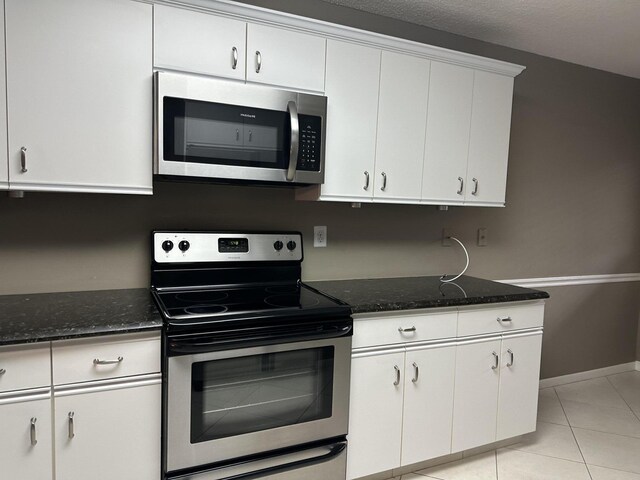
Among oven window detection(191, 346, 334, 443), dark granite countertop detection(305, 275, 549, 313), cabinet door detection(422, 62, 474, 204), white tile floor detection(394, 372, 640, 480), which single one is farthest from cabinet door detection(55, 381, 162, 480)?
cabinet door detection(422, 62, 474, 204)

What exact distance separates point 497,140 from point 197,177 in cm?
176

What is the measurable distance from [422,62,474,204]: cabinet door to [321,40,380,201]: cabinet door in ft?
1.18

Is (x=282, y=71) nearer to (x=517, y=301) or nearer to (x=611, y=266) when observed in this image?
(x=517, y=301)

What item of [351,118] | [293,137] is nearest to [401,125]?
[351,118]

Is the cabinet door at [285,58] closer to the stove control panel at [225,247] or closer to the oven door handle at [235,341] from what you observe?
the stove control panel at [225,247]

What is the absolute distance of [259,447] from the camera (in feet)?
5.99

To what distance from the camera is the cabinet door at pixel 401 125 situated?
2.32 m

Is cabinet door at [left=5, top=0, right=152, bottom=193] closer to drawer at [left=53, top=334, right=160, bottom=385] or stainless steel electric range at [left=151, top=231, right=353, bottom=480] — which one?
stainless steel electric range at [left=151, top=231, right=353, bottom=480]

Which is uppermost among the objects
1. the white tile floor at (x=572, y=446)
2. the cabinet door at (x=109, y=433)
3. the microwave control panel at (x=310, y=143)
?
the microwave control panel at (x=310, y=143)

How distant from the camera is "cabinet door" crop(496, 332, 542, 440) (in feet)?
8.11

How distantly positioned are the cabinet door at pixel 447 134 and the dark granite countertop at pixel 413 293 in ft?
1.63

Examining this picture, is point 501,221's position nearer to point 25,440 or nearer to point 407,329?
point 407,329

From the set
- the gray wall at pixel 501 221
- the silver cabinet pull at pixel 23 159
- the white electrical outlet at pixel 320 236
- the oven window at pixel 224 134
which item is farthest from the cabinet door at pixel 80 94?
the white electrical outlet at pixel 320 236

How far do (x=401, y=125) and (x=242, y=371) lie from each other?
1463 millimetres
